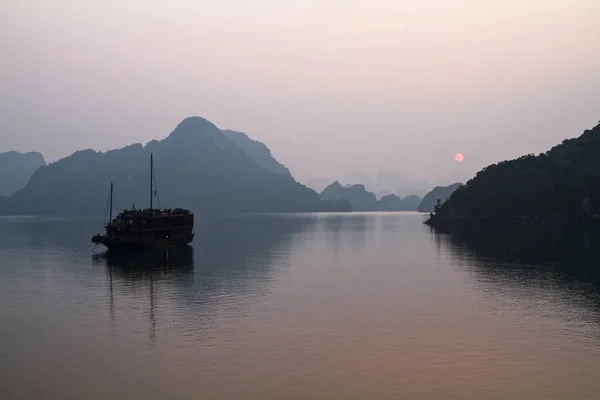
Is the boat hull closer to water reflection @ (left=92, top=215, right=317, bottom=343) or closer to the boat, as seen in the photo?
the boat

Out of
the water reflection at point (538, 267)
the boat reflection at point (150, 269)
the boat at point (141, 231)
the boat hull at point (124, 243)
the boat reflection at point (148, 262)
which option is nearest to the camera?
the boat reflection at point (150, 269)

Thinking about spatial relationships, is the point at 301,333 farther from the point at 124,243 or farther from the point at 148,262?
the point at 124,243

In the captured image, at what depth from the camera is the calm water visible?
28.8m

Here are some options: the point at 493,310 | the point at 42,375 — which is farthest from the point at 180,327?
the point at 493,310

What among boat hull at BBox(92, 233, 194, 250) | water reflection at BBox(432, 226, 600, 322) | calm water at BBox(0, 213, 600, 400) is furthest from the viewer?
boat hull at BBox(92, 233, 194, 250)

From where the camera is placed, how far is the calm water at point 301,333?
28812 mm

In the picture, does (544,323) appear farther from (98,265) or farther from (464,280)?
(98,265)

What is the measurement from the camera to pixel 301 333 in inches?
1574

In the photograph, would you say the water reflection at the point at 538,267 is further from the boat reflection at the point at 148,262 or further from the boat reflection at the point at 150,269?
the boat reflection at the point at 148,262

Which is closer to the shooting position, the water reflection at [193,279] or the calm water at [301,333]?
the calm water at [301,333]

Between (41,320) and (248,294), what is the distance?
20.9m

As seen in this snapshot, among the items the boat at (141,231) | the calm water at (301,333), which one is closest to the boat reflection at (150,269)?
the calm water at (301,333)

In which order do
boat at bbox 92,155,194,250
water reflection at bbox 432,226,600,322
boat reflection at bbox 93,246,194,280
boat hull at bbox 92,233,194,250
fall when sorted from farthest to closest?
boat at bbox 92,155,194,250, boat hull at bbox 92,233,194,250, boat reflection at bbox 93,246,194,280, water reflection at bbox 432,226,600,322

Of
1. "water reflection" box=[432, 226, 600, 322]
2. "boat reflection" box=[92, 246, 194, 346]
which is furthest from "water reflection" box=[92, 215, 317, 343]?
"water reflection" box=[432, 226, 600, 322]
